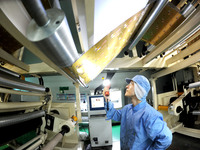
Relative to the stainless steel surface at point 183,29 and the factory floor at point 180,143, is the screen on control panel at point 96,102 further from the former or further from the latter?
the stainless steel surface at point 183,29

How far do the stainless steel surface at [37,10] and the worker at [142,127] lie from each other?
146 centimetres

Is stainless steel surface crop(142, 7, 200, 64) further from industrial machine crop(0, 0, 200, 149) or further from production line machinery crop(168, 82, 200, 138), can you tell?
production line machinery crop(168, 82, 200, 138)

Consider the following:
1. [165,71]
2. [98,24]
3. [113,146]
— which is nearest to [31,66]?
[98,24]

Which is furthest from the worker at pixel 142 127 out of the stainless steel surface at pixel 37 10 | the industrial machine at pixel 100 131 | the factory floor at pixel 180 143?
the factory floor at pixel 180 143

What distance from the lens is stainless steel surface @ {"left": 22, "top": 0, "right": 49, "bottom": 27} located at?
0.73ft

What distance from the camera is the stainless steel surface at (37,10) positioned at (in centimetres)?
22

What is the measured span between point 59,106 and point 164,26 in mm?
3073

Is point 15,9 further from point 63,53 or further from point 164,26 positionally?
point 164,26

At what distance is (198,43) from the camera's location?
5.99 feet

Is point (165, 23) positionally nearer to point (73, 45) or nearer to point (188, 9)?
point (188, 9)

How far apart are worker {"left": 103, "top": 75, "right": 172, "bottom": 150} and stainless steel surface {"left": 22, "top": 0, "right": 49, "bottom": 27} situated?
1459 mm

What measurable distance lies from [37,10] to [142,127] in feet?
5.35

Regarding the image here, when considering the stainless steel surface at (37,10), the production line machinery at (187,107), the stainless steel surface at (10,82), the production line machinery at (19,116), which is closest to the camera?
the stainless steel surface at (37,10)

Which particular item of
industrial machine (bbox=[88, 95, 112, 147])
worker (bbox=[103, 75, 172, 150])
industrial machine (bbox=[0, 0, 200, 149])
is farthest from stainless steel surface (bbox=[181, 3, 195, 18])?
industrial machine (bbox=[88, 95, 112, 147])
